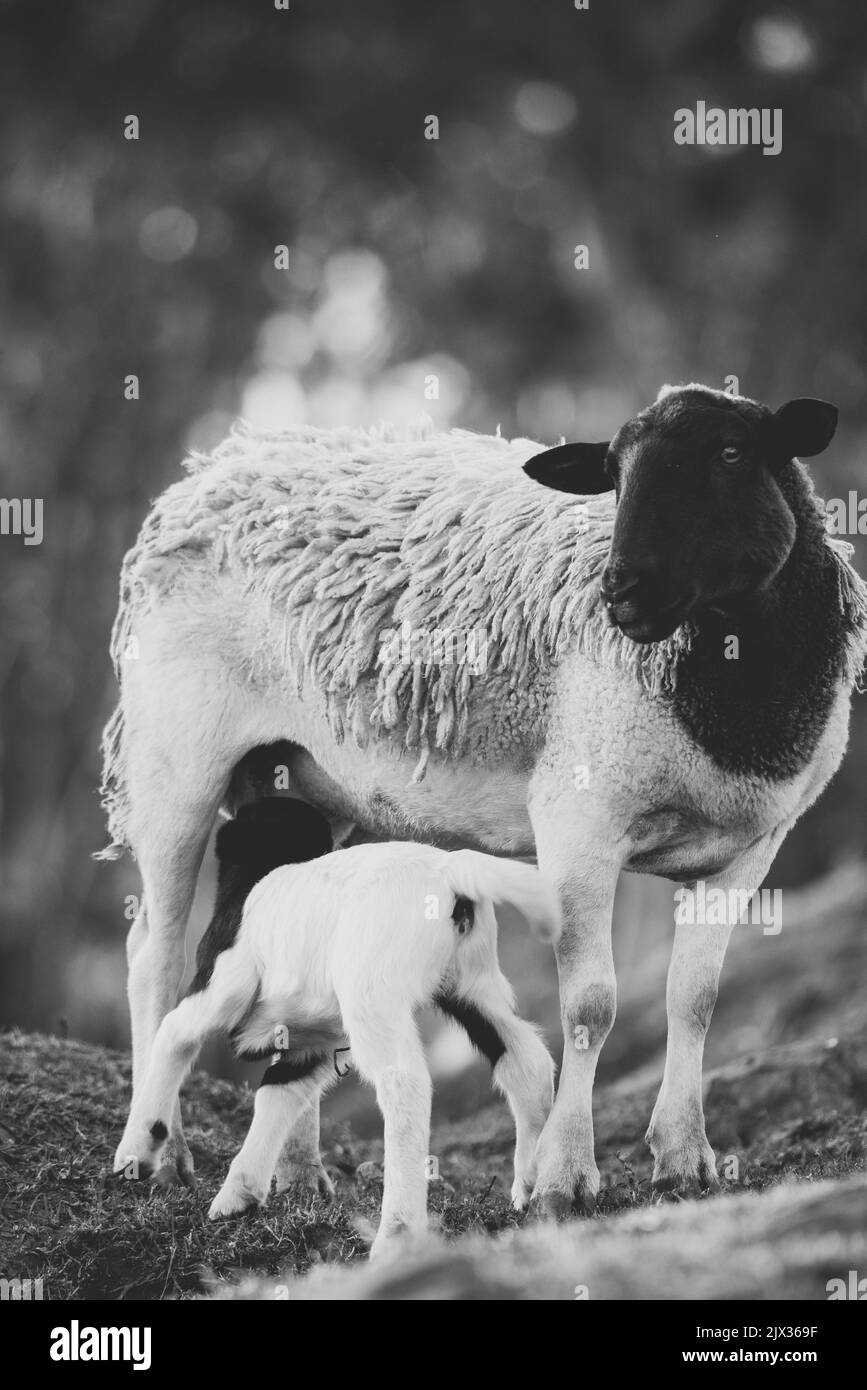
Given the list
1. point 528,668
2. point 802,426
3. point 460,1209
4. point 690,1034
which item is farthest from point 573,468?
point 460,1209

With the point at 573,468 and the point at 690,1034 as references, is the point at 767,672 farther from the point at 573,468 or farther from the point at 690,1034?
the point at 690,1034

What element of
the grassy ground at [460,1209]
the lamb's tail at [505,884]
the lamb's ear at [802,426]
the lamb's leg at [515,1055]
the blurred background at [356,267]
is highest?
the blurred background at [356,267]

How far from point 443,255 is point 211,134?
2727 millimetres

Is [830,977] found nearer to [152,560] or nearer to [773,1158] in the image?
[773,1158]

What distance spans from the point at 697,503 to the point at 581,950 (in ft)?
5.60

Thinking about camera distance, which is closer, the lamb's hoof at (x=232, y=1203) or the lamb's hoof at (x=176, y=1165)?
the lamb's hoof at (x=232, y=1203)

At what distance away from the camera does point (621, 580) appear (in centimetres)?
627

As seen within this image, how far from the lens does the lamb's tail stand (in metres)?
5.98

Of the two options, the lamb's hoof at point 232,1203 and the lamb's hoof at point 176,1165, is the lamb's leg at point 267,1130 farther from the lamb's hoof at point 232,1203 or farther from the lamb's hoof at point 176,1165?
the lamb's hoof at point 176,1165

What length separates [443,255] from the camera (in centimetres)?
1848

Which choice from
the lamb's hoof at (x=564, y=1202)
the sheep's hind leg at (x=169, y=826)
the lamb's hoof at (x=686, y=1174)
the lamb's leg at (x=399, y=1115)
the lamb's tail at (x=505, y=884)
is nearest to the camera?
the lamb's leg at (x=399, y=1115)

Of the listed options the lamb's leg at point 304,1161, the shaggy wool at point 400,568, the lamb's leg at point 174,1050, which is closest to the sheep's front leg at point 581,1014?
the shaggy wool at point 400,568

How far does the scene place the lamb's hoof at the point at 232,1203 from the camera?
646cm

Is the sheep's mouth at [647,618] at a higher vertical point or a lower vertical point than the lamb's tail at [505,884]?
higher
